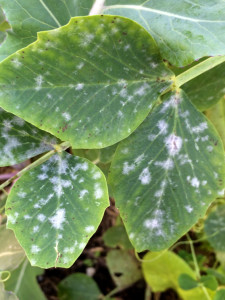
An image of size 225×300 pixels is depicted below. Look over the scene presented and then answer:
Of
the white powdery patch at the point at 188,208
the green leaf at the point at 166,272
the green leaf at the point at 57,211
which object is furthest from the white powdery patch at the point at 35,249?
the green leaf at the point at 166,272

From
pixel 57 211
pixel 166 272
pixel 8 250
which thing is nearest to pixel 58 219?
pixel 57 211

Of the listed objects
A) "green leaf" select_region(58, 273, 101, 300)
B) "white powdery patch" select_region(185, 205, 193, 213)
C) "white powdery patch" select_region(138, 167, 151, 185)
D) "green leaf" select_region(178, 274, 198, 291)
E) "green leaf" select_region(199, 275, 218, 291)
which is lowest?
"green leaf" select_region(58, 273, 101, 300)

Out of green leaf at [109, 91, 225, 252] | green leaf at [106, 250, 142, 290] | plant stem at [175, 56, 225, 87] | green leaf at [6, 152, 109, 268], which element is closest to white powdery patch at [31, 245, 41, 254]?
green leaf at [6, 152, 109, 268]

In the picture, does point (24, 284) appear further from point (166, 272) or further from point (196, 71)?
point (196, 71)

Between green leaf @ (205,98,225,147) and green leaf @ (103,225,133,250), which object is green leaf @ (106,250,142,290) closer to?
green leaf @ (103,225,133,250)

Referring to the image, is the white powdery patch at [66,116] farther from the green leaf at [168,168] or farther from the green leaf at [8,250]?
the green leaf at [8,250]
